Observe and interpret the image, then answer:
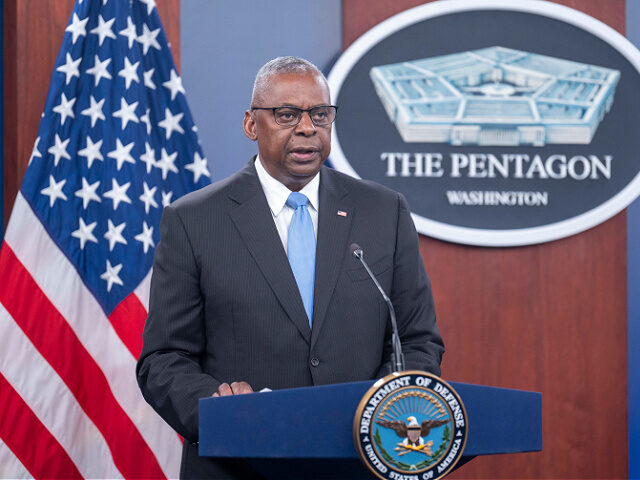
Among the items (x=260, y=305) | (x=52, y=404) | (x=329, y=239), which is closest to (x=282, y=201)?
(x=329, y=239)

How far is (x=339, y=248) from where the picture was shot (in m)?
1.58

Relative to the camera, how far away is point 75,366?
8.89ft

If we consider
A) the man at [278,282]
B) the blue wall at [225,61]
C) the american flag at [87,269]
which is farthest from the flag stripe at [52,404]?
the man at [278,282]

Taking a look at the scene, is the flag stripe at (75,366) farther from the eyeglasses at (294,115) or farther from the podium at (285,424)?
the podium at (285,424)

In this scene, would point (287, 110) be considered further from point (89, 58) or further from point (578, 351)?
point (578, 351)

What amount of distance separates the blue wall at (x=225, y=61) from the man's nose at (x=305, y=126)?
1.55 m

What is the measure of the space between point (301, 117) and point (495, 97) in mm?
1803

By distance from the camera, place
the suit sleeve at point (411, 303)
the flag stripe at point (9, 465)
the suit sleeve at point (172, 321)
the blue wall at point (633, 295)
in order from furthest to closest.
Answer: the blue wall at point (633, 295), the flag stripe at point (9, 465), the suit sleeve at point (411, 303), the suit sleeve at point (172, 321)

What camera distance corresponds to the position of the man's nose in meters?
1.55

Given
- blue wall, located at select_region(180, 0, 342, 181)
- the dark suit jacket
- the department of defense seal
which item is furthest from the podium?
blue wall, located at select_region(180, 0, 342, 181)

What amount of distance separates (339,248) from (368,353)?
21 cm

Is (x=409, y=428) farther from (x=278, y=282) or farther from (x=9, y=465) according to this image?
(x=9, y=465)

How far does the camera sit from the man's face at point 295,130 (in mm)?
1552

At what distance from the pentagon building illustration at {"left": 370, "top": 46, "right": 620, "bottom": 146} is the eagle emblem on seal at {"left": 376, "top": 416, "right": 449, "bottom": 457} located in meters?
2.12
